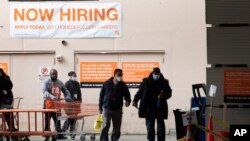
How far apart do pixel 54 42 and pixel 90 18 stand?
130cm

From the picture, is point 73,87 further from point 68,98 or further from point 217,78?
point 217,78

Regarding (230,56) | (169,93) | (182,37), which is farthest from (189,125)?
(182,37)

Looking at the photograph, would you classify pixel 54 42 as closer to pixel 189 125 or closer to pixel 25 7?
pixel 25 7

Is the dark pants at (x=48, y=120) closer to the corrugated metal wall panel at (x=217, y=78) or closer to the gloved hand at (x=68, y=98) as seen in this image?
the gloved hand at (x=68, y=98)

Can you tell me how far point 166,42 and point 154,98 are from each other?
4.33m

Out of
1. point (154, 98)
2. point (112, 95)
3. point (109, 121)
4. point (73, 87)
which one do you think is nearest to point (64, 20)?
point (73, 87)

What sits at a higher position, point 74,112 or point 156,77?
point 156,77

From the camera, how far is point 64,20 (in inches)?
807

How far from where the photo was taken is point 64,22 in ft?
67.2

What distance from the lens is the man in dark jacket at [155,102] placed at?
1594 cm

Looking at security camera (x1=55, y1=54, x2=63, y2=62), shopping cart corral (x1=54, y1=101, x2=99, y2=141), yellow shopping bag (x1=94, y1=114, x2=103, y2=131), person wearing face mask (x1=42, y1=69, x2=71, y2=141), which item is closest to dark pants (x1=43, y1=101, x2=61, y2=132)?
person wearing face mask (x1=42, y1=69, x2=71, y2=141)

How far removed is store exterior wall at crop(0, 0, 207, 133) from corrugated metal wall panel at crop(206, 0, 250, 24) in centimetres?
874

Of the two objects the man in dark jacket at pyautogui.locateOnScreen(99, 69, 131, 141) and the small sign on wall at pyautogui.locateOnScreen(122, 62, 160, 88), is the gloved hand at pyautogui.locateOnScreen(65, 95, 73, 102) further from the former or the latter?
the small sign on wall at pyautogui.locateOnScreen(122, 62, 160, 88)

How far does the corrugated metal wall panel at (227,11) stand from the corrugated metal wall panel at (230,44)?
0.51 ft
